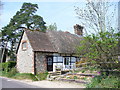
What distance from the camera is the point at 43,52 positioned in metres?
19.4

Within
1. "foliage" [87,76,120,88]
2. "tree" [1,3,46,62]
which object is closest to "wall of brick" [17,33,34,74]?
"foliage" [87,76,120,88]

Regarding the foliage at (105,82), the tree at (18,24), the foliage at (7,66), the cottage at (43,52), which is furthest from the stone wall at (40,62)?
the tree at (18,24)

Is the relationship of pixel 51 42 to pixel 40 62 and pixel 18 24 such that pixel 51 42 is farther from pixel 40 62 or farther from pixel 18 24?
pixel 18 24

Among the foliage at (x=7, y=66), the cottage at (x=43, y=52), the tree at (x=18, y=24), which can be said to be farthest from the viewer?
the tree at (x=18, y=24)

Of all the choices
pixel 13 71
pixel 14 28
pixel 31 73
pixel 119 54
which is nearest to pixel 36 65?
pixel 31 73

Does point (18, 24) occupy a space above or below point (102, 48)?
above

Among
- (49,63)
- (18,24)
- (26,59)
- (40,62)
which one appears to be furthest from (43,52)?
(18,24)

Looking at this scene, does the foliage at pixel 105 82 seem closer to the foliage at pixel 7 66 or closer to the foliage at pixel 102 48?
the foliage at pixel 102 48

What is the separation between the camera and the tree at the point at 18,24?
35.1 m

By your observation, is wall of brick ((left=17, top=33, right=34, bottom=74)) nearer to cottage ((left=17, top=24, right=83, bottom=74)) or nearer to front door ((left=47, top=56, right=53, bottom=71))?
cottage ((left=17, top=24, right=83, bottom=74))

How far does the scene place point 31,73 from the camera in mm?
18062

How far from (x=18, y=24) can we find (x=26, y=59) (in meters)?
17.4

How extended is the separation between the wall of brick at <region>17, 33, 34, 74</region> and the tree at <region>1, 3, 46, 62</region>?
1477 centimetres

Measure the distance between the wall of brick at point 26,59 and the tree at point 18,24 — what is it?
48.5ft
